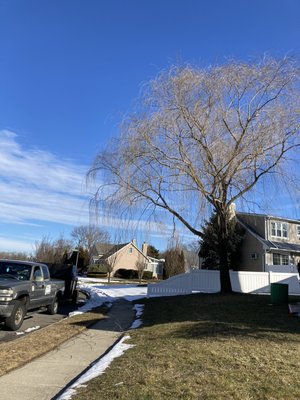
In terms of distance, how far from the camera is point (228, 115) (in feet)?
58.3

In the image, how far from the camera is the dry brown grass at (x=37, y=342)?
7.70 metres

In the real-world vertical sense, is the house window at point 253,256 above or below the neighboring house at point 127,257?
below

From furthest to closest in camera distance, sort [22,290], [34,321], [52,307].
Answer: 1. [52,307]
2. [34,321]
3. [22,290]

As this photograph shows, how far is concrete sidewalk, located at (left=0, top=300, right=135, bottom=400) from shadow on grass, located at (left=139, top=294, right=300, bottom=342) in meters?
1.63

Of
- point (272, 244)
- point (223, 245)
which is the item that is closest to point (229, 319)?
point (223, 245)

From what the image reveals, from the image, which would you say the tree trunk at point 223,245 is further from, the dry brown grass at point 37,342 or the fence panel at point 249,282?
the dry brown grass at point 37,342

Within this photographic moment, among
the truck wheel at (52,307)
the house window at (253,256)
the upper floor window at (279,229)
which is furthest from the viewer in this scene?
the upper floor window at (279,229)

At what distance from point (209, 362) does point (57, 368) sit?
2488mm

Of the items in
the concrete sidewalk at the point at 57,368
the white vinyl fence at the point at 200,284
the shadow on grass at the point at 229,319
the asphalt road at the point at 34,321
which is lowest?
the concrete sidewalk at the point at 57,368

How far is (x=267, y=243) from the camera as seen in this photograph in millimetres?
35688

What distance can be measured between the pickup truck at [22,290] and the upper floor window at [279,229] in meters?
26.6

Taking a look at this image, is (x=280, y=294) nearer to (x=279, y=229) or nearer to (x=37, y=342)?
(x=37, y=342)

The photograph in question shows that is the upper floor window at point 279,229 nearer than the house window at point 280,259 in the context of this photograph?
No

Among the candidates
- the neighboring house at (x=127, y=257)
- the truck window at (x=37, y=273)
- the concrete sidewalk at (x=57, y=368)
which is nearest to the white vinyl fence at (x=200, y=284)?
the truck window at (x=37, y=273)
